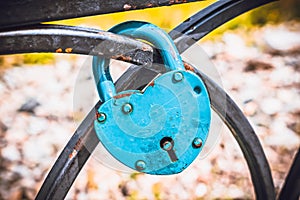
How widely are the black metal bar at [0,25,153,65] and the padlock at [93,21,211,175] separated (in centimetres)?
5

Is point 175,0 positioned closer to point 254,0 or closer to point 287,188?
point 254,0

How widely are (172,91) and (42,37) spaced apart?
0.52 feet

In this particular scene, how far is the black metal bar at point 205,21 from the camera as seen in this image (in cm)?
68

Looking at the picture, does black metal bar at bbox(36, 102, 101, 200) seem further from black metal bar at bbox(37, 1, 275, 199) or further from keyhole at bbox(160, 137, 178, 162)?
keyhole at bbox(160, 137, 178, 162)

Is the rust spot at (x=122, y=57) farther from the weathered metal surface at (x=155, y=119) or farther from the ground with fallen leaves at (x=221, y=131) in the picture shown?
the ground with fallen leaves at (x=221, y=131)

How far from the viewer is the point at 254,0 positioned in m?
0.71

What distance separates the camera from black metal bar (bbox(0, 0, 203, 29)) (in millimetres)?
453

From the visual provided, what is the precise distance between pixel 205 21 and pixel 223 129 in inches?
47.9

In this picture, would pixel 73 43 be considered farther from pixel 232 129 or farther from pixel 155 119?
pixel 232 129

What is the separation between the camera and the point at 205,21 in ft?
2.26

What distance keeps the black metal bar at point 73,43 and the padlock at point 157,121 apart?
5 centimetres

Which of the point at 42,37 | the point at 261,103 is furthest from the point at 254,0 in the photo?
the point at 261,103

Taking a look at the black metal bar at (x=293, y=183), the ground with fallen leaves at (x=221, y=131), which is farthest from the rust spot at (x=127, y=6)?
the ground with fallen leaves at (x=221, y=131)

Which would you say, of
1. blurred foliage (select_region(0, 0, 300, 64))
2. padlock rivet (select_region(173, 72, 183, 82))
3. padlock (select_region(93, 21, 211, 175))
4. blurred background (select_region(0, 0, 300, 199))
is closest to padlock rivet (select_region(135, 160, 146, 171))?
padlock (select_region(93, 21, 211, 175))
